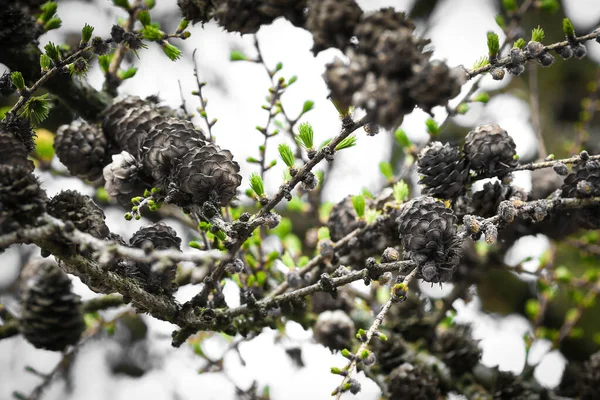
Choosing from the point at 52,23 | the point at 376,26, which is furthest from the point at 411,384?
the point at 52,23

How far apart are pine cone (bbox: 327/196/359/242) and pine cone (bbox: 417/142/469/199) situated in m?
0.24

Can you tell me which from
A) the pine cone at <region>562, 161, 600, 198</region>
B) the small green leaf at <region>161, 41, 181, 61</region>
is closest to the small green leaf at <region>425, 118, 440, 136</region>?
the pine cone at <region>562, 161, 600, 198</region>

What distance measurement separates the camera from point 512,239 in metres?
1.26

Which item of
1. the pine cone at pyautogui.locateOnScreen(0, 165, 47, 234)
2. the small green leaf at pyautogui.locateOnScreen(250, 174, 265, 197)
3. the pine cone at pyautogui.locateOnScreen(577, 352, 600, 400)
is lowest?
the pine cone at pyautogui.locateOnScreen(0, 165, 47, 234)

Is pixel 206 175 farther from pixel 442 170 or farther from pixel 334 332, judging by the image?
pixel 334 332

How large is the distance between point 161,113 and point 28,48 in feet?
0.85

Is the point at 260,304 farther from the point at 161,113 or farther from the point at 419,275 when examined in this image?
the point at 161,113

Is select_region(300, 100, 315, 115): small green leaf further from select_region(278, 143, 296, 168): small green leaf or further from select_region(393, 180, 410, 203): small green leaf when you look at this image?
select_region(278, 143, 296, 168): small green leaf

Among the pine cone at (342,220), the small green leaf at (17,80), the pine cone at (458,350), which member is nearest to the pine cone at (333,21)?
the small green leaf at (17,80)

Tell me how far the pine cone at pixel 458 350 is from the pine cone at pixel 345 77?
0.98 metres

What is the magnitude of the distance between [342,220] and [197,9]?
53 centimetres

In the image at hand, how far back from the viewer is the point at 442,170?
88cm

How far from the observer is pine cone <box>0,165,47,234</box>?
642mm

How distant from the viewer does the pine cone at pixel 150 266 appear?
0.83 meters
